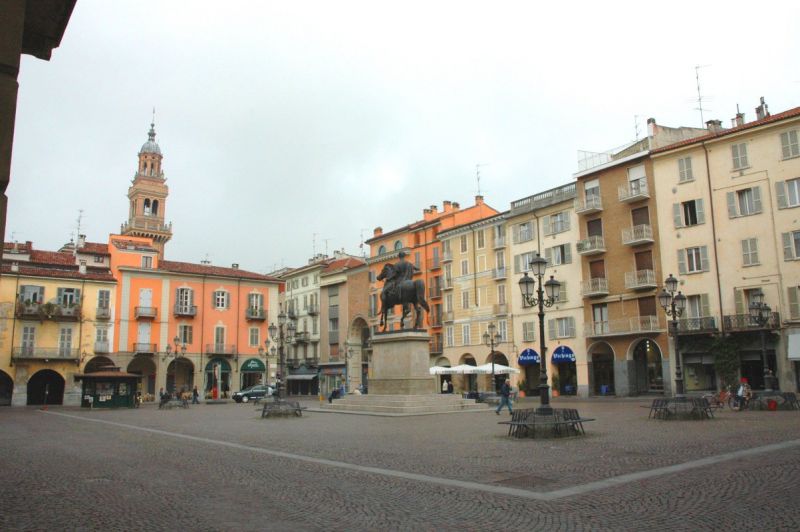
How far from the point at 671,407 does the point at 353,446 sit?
1159 centimetres

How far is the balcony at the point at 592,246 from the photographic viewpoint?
1811 inches

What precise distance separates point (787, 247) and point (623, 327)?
11.3m

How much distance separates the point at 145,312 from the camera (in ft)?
189

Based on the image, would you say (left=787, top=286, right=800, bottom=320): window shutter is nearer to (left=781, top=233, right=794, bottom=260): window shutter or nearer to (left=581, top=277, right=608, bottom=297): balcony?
(left=781, top=233, right=794, bottom=260): window shutter

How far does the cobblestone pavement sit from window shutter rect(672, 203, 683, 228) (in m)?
25.9

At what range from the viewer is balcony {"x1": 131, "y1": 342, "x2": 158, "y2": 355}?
186 feet

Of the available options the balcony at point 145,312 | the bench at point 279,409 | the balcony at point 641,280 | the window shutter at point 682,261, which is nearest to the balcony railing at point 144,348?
the balcony at point 145,312

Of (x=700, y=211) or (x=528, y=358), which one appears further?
(x=528, y=358)

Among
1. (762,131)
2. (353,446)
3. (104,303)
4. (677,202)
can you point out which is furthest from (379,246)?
(353,446)

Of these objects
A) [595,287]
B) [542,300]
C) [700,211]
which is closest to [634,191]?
[700,211]

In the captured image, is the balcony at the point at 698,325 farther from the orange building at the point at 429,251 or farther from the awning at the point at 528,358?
the orange building at the point at 429,251

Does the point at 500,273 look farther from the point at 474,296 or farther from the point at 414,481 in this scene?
the point at 414,481

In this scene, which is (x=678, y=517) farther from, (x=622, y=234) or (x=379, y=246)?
(x=379, y=246)

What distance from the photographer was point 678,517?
7250 millimetres
